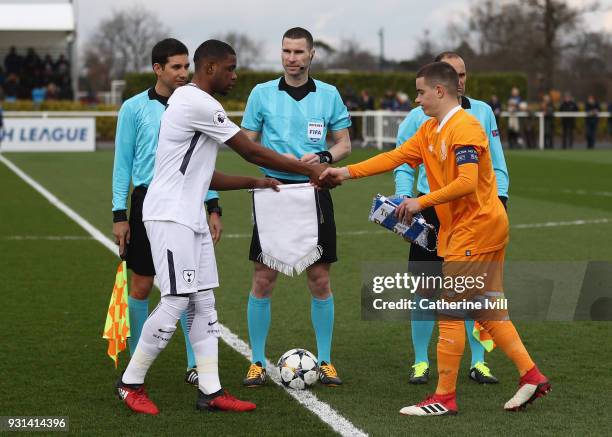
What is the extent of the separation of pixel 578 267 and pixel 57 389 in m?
6.24

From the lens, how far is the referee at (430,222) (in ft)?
22.3

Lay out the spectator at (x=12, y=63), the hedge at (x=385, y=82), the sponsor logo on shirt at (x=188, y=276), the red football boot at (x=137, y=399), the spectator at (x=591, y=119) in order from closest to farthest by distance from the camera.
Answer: the sponsor logo on shirt at (x=188, y=276) < the red football boot at (x=137, y=399) < the spectator at (x=591, y=119) < the spectator at (x=12, y=63) < the hedge at (x=385, y=82)

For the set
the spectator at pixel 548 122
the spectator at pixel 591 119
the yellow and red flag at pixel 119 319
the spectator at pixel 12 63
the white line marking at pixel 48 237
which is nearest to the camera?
the yellow and red flag at pixel 119 319

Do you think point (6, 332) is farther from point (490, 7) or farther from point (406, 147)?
point (490, 7)

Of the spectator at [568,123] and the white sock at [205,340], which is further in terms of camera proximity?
the spectator at [568,123]

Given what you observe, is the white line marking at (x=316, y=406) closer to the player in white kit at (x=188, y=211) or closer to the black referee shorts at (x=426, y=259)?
the player in white kit at (x=188, y=211)

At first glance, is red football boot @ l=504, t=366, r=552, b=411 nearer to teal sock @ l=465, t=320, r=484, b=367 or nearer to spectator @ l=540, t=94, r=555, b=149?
teal sock @ l=465, t=320, r=484, b=367

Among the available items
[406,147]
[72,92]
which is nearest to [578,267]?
[406,147]

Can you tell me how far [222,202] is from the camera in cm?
1769

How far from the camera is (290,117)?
686 cm

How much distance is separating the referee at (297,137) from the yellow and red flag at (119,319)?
786 mm

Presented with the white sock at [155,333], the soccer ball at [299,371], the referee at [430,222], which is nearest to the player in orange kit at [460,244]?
the referee at [430,222]

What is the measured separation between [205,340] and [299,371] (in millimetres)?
722

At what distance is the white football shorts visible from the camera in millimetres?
5867
